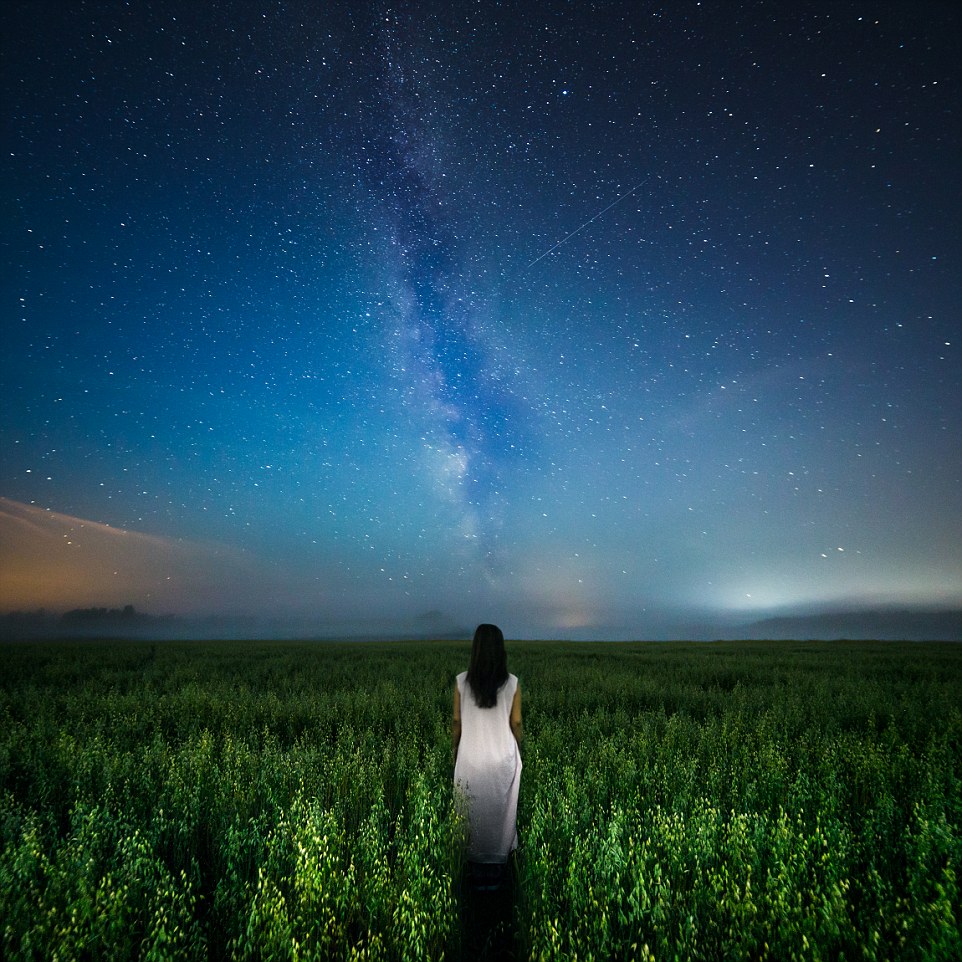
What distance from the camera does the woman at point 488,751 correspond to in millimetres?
4262

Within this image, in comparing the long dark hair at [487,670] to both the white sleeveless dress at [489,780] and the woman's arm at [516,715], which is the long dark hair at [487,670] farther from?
the woman's arm at [516,715]

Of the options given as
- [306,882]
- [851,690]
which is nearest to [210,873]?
[306,882]

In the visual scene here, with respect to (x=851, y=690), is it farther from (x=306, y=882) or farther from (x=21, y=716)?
(x=21, y=716)

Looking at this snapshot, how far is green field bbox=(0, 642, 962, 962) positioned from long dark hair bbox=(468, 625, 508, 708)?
33.8 inches

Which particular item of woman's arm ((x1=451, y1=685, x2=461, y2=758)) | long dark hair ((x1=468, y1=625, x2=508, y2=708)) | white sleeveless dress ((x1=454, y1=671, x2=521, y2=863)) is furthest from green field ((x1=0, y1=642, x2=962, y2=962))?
long dark hair ((x1=468, y1=625, x2=508, y2=708))

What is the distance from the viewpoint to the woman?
14.0ft

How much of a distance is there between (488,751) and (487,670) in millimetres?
627

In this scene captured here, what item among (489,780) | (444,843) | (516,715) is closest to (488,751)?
(489,780)

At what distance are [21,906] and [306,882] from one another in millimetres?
1362

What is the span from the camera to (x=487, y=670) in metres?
4.59

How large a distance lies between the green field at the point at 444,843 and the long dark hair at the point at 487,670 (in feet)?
2.81

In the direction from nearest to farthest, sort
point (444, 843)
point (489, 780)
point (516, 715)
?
1. point (444, 843)
2. point (489, 780)
3. point (516, 715)

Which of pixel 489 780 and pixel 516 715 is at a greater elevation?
pixel 516 715

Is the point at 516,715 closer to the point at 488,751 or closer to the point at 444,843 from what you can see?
the point at 488,751
